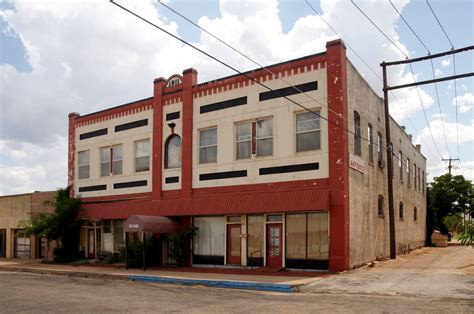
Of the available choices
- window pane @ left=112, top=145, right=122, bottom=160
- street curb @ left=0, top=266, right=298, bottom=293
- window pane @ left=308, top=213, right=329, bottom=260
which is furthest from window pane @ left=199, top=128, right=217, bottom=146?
street curb @ left=0, top=266, right=298, bottom=293

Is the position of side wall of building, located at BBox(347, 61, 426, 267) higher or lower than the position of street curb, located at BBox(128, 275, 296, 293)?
higher

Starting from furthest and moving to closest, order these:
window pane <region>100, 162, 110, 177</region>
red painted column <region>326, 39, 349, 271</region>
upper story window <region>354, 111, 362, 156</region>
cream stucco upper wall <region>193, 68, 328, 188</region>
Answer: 1. window pane <region>100, 162, 110, 177</region>
2. upper story window <region>354, 111, 362, 156</region>
3. cream stucco upper wall <region>193, 68, 328, 188</region>
4. red painted column <region>326, 39, 349, 271</region>

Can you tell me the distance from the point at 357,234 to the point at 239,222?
16.1 feet

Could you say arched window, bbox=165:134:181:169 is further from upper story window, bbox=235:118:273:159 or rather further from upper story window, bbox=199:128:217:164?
upper story window, bbox=235:118:273:159

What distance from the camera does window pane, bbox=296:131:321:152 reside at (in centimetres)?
1994

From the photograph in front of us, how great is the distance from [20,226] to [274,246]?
18777 millimetres

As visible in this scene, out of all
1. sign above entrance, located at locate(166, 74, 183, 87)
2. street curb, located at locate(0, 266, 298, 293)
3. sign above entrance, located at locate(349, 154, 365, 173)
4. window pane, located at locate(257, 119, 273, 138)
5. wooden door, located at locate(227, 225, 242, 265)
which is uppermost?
sign above entrance, located at locate(166, 74, 183, 87)

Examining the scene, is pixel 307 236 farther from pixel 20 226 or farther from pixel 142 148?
pixel 20 226

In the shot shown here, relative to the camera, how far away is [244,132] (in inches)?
871

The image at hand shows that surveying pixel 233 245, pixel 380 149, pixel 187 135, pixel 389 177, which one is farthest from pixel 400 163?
pixel 187 135

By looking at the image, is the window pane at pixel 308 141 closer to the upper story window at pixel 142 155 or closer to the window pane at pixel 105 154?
the upper story window at pixel 142 155

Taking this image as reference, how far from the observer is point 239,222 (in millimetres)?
21703

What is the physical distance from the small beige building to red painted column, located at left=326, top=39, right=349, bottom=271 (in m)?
18.9

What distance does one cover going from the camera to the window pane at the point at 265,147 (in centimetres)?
2120
